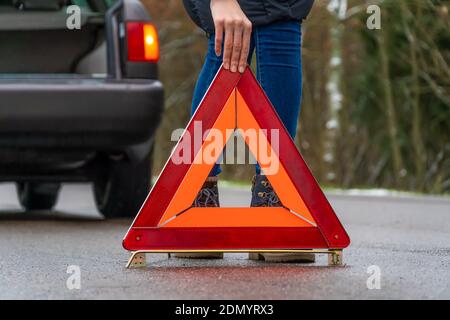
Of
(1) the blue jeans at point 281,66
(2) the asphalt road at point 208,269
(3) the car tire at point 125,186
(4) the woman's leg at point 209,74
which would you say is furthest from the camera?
(3) the car tire at point 125,186

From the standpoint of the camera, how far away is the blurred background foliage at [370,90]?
17.0 meters

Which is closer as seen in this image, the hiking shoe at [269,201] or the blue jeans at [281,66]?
the hiking shoe at [269,201]

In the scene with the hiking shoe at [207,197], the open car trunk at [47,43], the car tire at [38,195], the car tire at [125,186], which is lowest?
the car tire at [38,195]

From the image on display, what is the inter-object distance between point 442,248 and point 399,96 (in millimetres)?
12504

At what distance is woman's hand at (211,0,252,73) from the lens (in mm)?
5242

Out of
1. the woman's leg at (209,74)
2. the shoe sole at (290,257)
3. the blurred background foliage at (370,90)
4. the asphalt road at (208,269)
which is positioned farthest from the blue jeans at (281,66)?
the blurred background foliage at (370,90)

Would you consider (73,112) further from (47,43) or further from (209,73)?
(209,73)

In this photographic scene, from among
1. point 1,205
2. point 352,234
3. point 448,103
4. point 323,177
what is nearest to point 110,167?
point 352,234

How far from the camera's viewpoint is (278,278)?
4.85 meters

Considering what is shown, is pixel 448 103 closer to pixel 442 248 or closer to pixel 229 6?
pixel 442 248

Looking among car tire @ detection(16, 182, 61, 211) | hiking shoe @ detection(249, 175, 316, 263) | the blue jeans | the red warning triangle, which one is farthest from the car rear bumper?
the red warning triangle

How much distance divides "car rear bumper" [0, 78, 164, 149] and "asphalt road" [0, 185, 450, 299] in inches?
20.4

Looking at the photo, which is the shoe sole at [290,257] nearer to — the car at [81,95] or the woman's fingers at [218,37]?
the woman's fingers at [218,37]

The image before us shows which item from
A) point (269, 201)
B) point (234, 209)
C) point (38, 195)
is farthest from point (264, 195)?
point (38, 195)
